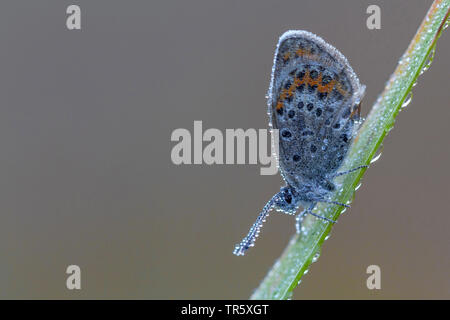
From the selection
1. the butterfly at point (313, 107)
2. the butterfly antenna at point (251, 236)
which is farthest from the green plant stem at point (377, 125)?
the butterfly at point (313, 107)

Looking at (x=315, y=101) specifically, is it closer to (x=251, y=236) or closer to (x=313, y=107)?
(x=313, y=107)

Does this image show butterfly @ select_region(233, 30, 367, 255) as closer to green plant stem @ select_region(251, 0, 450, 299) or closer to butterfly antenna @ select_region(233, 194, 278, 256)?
butterfly antenna @ select_region(233, 194, 278, 256)

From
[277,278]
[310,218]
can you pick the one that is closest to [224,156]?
[310,218]

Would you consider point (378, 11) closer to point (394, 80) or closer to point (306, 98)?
point (306, 98)

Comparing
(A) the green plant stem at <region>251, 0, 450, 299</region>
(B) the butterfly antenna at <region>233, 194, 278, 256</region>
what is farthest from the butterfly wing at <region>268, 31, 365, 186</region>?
(A) the green plant stem at <region>251, 0, 450, 299</region>

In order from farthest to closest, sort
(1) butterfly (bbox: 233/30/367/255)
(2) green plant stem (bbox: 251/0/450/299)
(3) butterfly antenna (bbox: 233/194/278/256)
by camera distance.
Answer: (1) butterfly (bbox: 233/30/367/255) → (3) butterfly antenna (bbox: 233/194/278/256) → (2) green plant stem (bbox: 251/0/450/299)

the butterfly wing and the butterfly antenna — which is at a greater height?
the butterfly wing

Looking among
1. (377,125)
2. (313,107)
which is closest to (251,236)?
(313,107)

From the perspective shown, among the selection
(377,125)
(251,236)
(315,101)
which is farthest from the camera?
(315,101)
